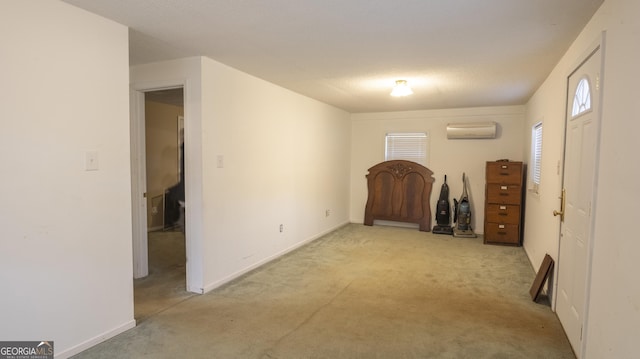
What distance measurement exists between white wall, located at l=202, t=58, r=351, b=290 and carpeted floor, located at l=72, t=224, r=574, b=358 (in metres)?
0.34

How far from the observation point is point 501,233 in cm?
543

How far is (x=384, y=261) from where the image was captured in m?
4.50

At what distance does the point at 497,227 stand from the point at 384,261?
216 cm

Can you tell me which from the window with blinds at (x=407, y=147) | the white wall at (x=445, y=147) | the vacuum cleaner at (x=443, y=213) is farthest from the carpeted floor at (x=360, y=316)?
the window with blinds at (x=407, y=147)

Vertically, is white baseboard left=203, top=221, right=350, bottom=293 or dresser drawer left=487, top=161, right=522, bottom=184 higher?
dresser drawer left=487, top=161, right=522, bottom=184

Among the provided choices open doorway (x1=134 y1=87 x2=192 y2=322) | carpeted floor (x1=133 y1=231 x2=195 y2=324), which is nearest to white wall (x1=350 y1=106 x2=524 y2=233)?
open doorway (x1=134 y1=87 x2=192 y2=322)

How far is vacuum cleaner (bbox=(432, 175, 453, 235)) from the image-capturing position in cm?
618

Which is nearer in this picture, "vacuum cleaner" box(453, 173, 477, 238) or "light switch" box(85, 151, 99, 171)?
"light switch" box(85, 151, 99, 171)

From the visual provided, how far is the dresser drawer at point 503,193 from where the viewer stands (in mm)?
5344

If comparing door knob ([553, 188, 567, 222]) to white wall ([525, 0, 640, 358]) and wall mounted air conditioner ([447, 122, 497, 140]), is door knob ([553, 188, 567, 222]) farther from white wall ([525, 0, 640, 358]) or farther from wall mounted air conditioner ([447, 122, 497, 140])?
wall mounted air conditioner ([447, 122, 497, 140])

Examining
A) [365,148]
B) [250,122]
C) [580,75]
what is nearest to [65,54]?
[250,122]

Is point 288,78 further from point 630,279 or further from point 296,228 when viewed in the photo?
point 630,279

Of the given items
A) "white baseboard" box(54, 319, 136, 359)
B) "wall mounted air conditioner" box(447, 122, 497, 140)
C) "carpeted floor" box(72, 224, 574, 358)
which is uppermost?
"wall mounted air conditioner" box(447, 122, 497, 140)

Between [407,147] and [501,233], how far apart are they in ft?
7.37
